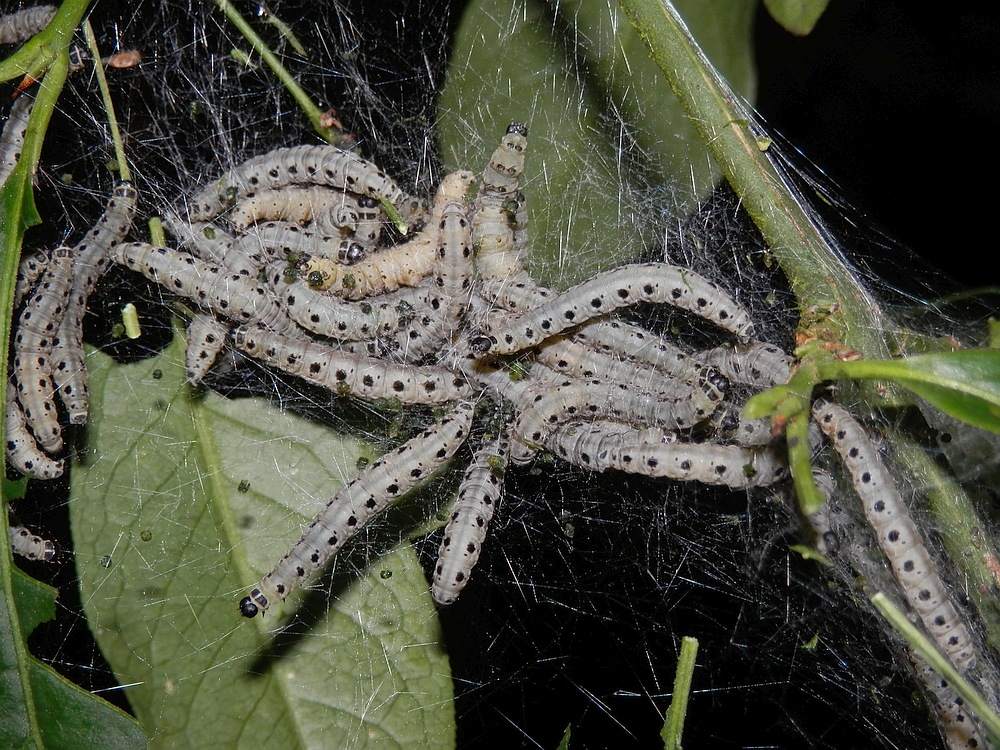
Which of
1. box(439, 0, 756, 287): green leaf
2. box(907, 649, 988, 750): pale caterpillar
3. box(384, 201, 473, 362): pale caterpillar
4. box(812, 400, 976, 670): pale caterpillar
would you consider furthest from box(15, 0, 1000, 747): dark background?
box(384, 201, 473, 362): pale caterpillar

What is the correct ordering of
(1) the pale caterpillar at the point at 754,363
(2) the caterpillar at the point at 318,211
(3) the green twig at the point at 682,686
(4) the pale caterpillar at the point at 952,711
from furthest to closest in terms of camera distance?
(2) the caterpillar at the point at 318,211
(4) the pale caterpillar at the point at 952,711
(1) the pale caterpillar at the point at 754,363
(3) the green twig at the point at 682,686

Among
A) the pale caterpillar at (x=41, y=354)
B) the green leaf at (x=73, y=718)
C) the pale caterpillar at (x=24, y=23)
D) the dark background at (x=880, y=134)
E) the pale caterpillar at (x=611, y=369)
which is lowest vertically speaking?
the green leaf at (x=73, y=718)

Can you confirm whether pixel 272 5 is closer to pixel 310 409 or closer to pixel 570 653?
pixel 310 409

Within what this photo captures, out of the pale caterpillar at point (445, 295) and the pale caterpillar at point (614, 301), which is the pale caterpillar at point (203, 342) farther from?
the pale caterpillar at point (614, 301)

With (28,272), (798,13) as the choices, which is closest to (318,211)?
(28,272)

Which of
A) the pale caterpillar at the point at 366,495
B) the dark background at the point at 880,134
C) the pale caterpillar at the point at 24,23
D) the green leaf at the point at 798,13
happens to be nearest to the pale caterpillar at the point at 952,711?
the dark background at the point at 880,134

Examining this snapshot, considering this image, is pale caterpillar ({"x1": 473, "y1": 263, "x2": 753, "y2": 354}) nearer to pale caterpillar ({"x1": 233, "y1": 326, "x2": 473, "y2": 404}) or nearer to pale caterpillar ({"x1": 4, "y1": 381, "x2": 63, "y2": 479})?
pale caterpillar ({"x1": 233, "y1": 326, "x2": 473, "y2": 404})
